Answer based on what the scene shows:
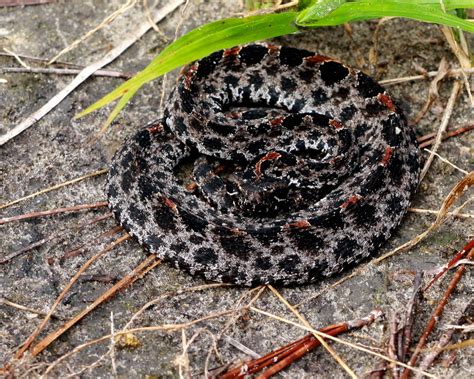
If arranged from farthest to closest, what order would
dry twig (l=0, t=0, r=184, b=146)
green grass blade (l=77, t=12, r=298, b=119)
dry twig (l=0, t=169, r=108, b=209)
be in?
dry twig (l=0, t=0, r=184, b=146), dry twig (l=0, t=169, r=108, b=209), green grass blade (l=77, t=12, r=298, b=119)

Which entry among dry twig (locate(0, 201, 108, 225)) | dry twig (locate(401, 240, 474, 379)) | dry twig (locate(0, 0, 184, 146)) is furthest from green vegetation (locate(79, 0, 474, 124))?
dry twig (locate(401, 240, 474, 379))

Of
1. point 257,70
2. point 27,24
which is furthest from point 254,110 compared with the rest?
point 27,24

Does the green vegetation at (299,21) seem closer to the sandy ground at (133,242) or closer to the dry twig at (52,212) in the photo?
the dry twig at (52,212)

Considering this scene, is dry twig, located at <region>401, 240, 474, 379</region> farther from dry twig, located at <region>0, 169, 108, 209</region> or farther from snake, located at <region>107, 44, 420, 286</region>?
dry twig, located at <region>0, 169, 108, 209</region>

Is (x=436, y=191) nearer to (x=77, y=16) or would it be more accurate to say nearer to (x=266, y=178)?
(x=266, y=178)

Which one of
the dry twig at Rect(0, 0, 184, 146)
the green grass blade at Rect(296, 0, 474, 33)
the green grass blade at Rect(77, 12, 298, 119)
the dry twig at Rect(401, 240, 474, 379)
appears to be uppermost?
the green grass blade at Rect(77, 12, 298, 119)

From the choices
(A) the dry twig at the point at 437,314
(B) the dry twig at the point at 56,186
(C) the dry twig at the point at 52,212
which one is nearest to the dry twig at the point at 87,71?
(B) the dry twig at the point at 56,186

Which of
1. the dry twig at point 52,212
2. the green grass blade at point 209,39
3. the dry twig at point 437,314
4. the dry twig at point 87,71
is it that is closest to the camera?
the dry twig at point 437,314
